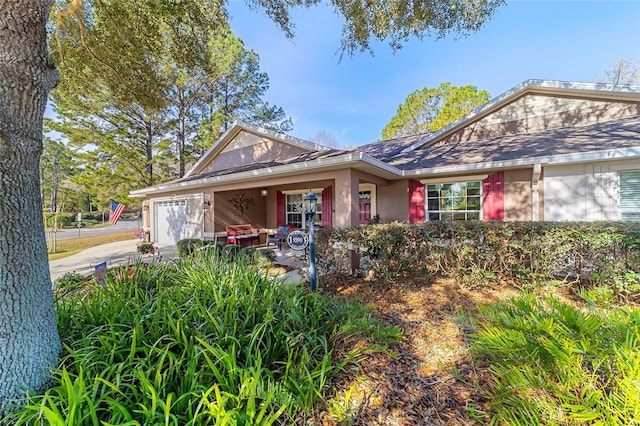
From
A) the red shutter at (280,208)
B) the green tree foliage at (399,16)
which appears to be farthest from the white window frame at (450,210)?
the red shutter at (280,208)

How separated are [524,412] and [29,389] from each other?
370 cm

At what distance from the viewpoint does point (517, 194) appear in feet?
24.3

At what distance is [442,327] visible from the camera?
335 centimetres

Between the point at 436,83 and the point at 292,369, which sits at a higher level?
the point at 436,83

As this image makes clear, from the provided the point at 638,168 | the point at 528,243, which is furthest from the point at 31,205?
the point at 638,168

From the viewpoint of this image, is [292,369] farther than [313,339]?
No

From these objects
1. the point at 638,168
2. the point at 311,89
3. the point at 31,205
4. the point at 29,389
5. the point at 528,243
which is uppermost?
the point at 311,89

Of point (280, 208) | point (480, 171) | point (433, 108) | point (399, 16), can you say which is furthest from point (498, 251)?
point (433, 108)

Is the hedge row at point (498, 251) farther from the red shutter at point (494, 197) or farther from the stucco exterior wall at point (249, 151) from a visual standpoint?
the stucco exterior wall at point (249, 151)

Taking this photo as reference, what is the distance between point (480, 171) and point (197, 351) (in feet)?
26.9

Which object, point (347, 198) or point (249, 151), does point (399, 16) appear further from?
point (249, 151)

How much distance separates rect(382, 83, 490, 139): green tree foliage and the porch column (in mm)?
19101

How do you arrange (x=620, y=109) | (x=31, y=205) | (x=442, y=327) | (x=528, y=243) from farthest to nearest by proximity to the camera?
(x=620, y=109) < (x=528, y=243) < (x=442, y=327) < (x=31, y=205)

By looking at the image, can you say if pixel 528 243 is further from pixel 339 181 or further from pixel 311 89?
pixel 311 89
